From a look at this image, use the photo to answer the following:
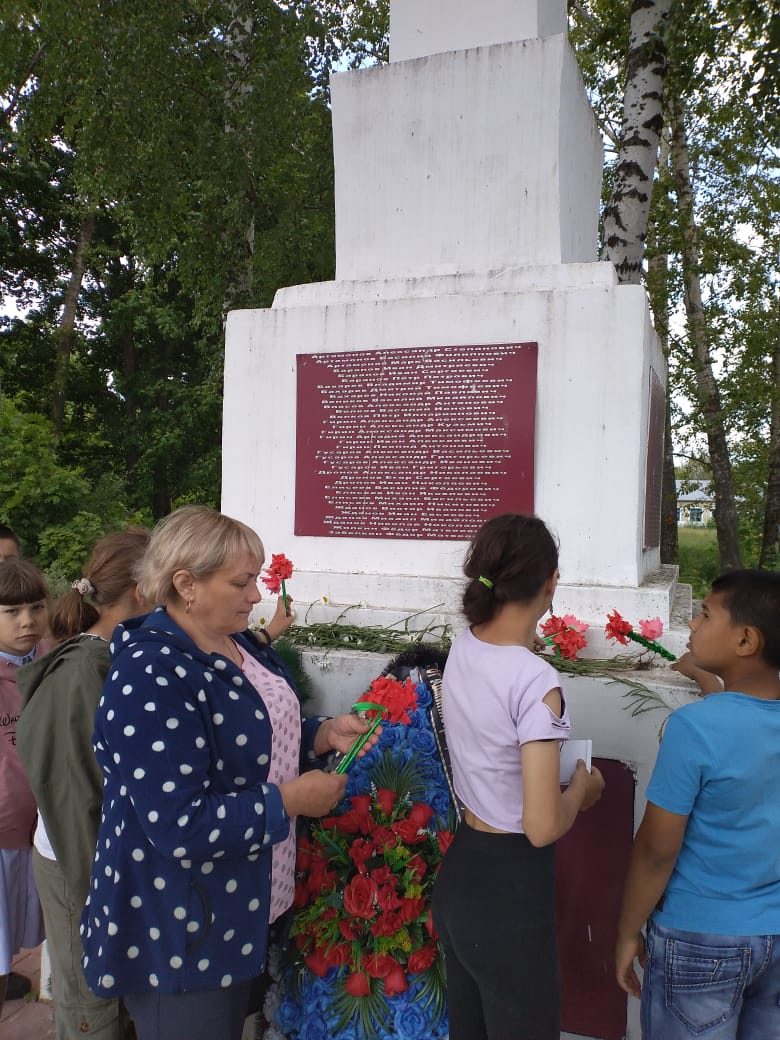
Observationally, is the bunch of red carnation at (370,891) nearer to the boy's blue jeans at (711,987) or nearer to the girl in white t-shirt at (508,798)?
the girl in white t-shirt at (508,798)

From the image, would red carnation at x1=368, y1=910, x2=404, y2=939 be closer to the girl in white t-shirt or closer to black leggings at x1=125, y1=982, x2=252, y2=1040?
the girl in white t-shirt

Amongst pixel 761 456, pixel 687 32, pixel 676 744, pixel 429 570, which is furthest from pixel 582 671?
pixel 761 456

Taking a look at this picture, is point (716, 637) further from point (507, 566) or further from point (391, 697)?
point (391, 697)

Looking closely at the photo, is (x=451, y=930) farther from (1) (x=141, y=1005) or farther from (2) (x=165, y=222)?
(2) (x=165, y=222)

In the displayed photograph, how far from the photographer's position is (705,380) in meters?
11.5

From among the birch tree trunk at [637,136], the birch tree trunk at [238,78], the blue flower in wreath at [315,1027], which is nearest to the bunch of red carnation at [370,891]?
the blue flower in wreath at [315,1027]

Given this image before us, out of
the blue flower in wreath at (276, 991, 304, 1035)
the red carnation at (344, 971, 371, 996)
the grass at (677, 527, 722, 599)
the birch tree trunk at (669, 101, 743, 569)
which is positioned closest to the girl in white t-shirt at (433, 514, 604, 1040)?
the red carnation at (344, 971, 371, 996)

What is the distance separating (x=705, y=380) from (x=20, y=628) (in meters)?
11.2

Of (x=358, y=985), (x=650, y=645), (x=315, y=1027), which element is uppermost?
(x=650, y=645)

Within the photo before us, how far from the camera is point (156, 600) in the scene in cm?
173

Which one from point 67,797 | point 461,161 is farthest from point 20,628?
point 461,161

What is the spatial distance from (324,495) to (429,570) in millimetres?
631

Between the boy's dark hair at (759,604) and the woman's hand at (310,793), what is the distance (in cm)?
102

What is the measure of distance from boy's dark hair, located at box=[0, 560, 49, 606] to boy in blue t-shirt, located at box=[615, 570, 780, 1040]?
2.05 metres
